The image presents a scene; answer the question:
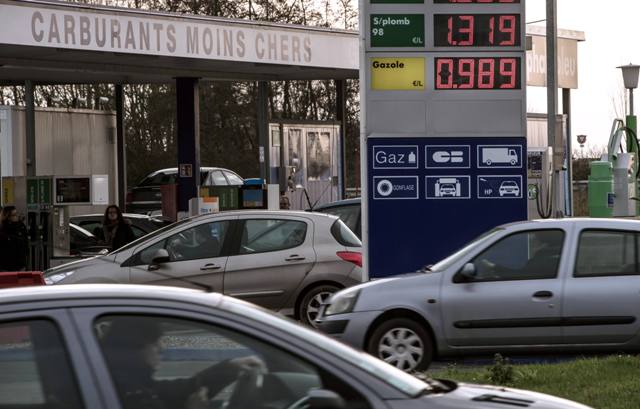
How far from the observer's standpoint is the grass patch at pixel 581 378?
9.68 metres

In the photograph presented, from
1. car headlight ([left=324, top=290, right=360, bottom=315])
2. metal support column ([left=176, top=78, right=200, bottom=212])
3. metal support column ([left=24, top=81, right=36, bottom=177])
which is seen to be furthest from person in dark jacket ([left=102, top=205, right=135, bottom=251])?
car headlight ([left=324, top=290, right=360, bottom=315])

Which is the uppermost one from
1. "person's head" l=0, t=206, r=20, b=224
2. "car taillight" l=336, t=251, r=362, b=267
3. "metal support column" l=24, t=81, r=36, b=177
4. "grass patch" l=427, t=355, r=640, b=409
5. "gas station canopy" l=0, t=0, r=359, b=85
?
"gas station canopy" l=0, t=0, r=359, b=85

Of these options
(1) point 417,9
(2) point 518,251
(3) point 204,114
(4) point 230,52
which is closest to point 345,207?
(1) point 417,9

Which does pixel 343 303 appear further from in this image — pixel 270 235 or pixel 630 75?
pixel 630 75

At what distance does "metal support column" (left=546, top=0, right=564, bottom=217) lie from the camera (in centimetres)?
2367

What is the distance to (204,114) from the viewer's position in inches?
1938

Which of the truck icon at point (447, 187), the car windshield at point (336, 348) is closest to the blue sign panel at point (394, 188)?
the truck icon at point (447, 187)

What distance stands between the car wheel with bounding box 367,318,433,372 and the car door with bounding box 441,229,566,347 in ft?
0.88

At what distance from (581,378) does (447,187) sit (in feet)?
20.5

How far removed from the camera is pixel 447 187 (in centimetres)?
1656

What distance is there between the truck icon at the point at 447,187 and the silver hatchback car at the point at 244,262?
4.30 feet

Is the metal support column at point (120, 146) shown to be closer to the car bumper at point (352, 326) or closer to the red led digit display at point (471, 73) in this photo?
the red led digit display at point (471, 73)

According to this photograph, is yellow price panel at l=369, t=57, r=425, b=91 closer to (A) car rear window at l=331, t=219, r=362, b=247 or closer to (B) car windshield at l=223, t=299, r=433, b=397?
(A) car rear window at l=331, t=219, r=362, b=247

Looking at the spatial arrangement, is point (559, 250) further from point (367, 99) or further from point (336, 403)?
point (336, 403)
